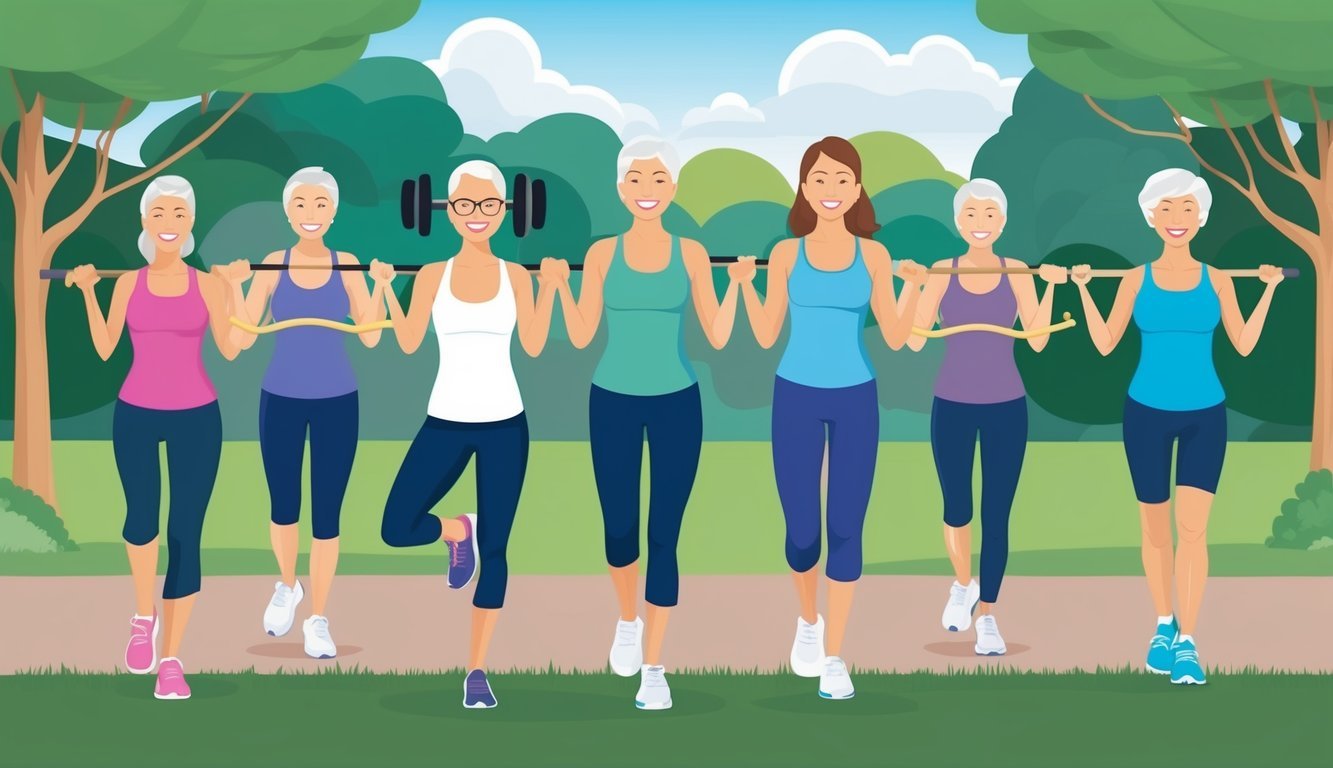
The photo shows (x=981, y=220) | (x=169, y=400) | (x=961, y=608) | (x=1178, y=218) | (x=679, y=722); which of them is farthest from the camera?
(x=961, y=608)

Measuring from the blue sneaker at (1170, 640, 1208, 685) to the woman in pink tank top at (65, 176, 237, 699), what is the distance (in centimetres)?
409

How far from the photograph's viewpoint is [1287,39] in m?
10.7

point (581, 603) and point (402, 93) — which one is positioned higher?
point (402, 93)

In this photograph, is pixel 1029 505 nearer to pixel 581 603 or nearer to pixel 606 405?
pixel 581 603

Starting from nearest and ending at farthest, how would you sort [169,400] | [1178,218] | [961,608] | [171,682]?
[169,400] < [171,682] < [1178,218] < [961,608]

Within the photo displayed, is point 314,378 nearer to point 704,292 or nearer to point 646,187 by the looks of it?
point 646,187

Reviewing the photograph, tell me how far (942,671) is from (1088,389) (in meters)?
7.29

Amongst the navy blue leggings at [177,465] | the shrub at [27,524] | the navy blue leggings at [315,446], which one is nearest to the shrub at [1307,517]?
the navy blue leggings at [315,446]

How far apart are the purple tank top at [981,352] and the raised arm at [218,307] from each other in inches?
127

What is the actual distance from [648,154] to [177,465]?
7.40ft

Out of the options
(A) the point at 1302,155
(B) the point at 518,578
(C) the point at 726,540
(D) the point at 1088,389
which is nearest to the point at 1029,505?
(D) the point at 1088,389

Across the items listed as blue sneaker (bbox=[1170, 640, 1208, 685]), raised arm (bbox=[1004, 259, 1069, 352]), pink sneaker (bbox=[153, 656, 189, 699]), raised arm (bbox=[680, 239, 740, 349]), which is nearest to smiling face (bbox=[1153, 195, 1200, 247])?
raised arm (bbox=[1004, 259, 1069, 352])

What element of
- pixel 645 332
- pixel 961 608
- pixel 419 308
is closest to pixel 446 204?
pixel 419 308

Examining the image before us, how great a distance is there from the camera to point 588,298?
6957 millimetres
